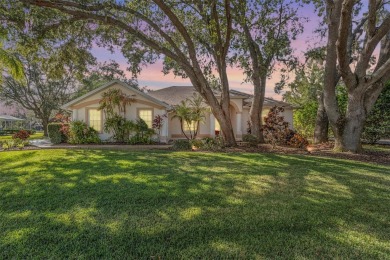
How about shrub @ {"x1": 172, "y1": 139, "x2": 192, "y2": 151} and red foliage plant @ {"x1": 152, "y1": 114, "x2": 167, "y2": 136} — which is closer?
shrub @ {"x1": 172, "y1": 139, "x2": 192, "y2": 151}

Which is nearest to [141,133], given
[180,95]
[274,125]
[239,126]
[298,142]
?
[180,95]

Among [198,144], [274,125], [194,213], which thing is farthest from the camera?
[198,144]

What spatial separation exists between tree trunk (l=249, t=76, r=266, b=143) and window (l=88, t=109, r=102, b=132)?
11272 mm

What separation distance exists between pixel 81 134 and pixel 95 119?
182 centimetres

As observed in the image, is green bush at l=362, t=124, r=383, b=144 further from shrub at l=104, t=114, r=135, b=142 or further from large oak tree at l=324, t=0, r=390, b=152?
shrub at l=104, t=114, r=135, b=142

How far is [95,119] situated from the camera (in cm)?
1808

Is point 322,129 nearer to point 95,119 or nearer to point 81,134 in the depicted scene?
point 95,119

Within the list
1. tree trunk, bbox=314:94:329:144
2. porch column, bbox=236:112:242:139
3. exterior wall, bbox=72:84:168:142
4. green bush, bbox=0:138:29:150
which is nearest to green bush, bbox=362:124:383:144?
tree trunk, bbox=314:94:329:144

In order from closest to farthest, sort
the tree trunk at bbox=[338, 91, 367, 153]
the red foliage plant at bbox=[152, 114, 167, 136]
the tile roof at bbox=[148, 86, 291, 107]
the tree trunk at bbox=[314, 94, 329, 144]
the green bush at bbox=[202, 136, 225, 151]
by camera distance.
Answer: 1. the tree trunk at bbox=[338, 91, 367, 153]
2. the green bush at bbox=[202, 136, 225, 151]
3. the tree trunk at bbox=[314, 94, 329, 144]
4. the red foliage plant at bbox=[152, 114, 167, 136]
5. the tile roof at bbox=[148, 86, 291, 107]

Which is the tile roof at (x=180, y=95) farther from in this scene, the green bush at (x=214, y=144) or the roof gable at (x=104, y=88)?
the green bush at (x=214, y=144)

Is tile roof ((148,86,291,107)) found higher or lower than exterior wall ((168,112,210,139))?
higher

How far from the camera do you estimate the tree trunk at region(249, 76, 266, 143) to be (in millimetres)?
16688

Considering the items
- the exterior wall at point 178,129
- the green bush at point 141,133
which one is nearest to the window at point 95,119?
the green bush at point 141,133

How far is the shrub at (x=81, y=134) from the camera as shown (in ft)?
54.3
